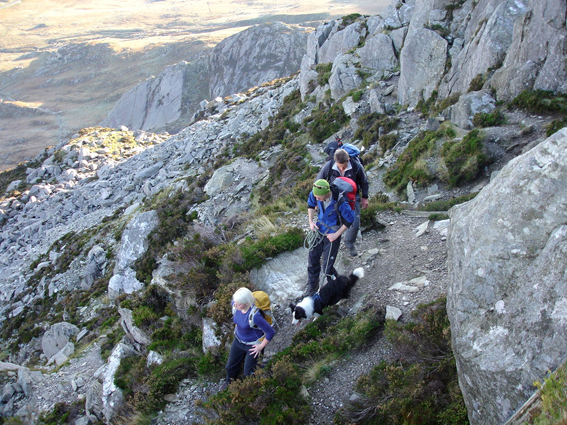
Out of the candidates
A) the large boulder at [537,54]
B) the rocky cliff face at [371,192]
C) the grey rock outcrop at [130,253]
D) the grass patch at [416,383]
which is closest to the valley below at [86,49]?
the rocky cliff face at [371,192]

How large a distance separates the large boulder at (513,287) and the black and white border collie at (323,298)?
253cm

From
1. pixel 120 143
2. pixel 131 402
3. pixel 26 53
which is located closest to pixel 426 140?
pixel 131 402

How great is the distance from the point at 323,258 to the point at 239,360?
7.01 feet

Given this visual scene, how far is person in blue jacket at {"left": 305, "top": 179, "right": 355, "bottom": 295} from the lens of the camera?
536cm

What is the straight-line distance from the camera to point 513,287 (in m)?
2.93

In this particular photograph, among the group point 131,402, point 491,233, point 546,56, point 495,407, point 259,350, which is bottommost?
point 131,402

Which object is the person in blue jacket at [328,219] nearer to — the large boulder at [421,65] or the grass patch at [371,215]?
the grass patch at [371,215]

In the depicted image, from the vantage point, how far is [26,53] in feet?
335

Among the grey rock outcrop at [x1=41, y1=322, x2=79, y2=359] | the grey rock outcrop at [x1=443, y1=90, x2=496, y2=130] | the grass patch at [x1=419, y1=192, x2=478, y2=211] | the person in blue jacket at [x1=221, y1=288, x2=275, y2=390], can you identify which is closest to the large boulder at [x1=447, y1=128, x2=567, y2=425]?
the person in blue jacket at [x1=221, y1=288, x2=275, y2=390]

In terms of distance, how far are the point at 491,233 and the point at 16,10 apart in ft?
623

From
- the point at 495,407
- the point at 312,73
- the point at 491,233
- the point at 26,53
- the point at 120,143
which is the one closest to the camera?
the point at 495,407

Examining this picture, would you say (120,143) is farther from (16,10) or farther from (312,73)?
(16,10)

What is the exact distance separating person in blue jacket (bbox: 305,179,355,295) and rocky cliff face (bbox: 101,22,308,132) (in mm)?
56035

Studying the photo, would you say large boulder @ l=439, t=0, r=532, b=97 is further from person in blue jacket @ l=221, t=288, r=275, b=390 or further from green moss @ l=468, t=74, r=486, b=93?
person in blue jacket @ l=221, t=288, r=275, b=390
